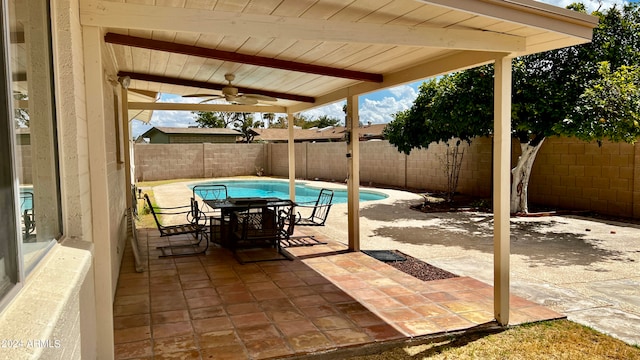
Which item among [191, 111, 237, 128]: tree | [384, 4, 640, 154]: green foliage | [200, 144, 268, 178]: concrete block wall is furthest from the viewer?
[191, 111, 237, 128]: tree

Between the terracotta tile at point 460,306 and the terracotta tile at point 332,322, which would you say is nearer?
the terracotta tile at point 332,322

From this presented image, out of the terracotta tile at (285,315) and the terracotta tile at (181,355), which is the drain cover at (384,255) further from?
the terracotta tile at (181,355)

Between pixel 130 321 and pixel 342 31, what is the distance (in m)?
2.97

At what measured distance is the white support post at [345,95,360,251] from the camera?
19.9ft

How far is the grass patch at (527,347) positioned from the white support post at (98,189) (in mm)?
1709

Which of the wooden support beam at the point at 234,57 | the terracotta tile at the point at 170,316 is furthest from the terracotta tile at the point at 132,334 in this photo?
the wooden support beam at the point at 234,57

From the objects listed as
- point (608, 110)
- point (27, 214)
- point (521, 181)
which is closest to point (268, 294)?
point (27, 214)

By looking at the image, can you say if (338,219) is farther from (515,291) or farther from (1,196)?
(1,196)

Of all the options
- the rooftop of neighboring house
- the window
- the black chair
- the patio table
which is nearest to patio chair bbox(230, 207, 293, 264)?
the patio table

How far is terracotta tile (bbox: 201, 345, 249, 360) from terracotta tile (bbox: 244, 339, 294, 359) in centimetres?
6

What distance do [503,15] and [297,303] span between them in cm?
303

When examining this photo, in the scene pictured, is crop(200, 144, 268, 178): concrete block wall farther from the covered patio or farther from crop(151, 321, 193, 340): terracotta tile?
crop(151, 321, 193, 340): terracotta tile

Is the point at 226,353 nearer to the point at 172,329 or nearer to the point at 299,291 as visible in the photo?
the point at 172,329

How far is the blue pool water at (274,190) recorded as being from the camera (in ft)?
49.8
